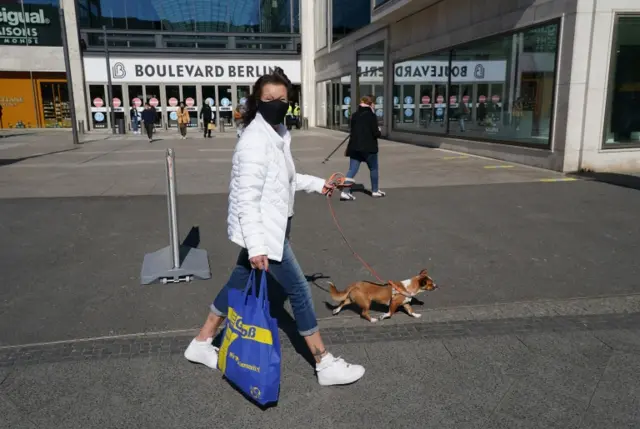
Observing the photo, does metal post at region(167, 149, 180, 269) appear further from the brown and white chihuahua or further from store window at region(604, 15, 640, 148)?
store window at region(604, 15, 640, 148)

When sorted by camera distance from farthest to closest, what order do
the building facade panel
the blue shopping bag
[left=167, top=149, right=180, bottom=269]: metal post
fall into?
1. the building facade panel
2. [left=167, top=149, right=180, bottom=269]: metal post
3. the blue shopping bag

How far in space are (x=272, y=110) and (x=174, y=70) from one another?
99.1 ft

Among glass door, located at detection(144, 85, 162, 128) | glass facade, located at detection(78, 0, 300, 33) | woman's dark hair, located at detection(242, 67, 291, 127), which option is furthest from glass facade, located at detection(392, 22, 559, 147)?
glass door, located at detection(144, 85, 162, 128)

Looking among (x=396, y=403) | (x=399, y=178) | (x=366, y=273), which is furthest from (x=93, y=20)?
(x=396, y=403)

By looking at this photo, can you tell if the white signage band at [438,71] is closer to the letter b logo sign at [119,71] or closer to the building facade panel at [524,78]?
the building facade panel at [524,78]

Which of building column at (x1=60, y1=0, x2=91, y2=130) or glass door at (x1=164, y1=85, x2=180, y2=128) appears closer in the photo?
building column at (x1=60, y1=0, x2=91, y2=130)

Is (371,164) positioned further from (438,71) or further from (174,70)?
(174,70)

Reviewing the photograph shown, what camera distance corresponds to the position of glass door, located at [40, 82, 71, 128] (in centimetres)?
3072

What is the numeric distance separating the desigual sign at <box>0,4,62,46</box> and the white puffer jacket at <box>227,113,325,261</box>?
107 feet

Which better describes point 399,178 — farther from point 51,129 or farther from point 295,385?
point 51,129

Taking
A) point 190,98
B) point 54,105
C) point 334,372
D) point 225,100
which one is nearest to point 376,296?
point 334,372

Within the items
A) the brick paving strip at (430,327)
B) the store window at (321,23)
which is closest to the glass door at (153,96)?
the store window at (321,23)

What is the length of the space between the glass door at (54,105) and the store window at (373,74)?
18.5 metres

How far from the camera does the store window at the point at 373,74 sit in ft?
72.0
